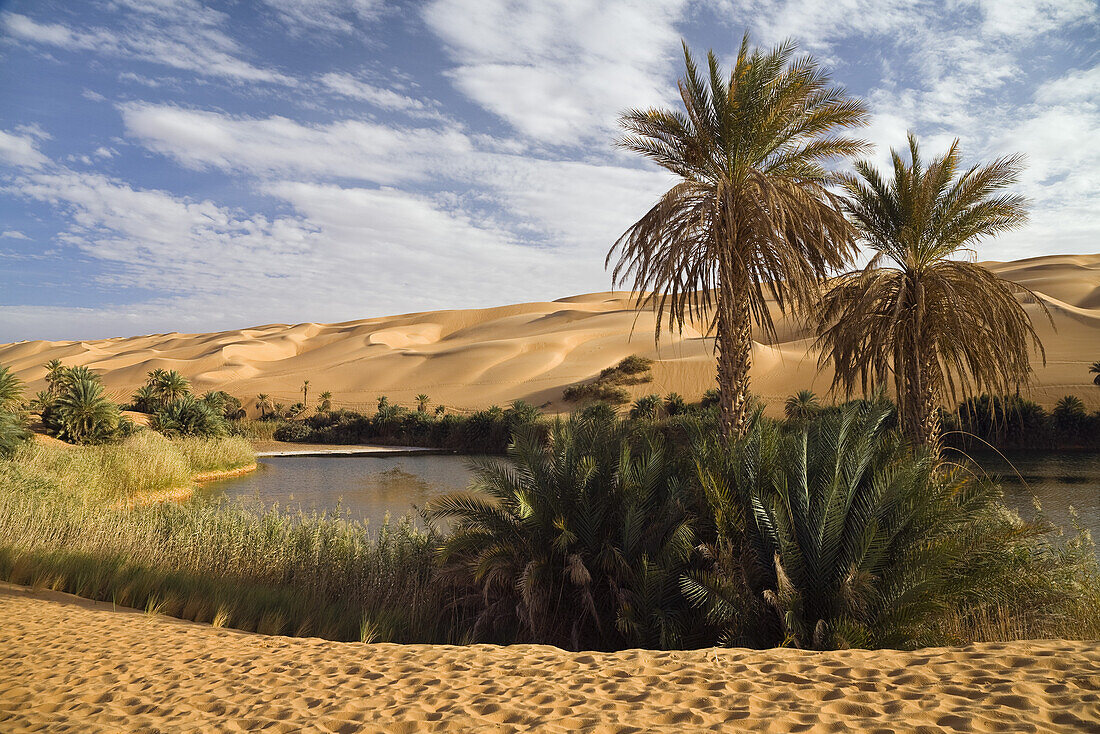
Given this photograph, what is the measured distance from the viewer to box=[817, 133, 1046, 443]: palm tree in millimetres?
9258

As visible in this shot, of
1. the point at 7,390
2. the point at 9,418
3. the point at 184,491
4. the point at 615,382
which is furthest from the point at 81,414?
the point at 615,382

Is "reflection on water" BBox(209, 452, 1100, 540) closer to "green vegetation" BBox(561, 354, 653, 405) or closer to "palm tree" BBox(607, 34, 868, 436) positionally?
"palm tree" BBox(607, 34, 868, 436)

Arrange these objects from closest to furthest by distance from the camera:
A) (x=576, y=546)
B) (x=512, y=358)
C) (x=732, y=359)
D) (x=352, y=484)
Answer: (x=576, y=546), (x=732, y=359), (x=352, y=484), (x=512, y=358)

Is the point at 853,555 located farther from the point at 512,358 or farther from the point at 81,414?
the point at 512,358

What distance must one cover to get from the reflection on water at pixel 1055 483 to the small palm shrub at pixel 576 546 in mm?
6930

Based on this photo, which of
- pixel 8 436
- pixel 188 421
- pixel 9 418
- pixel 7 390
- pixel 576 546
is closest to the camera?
pixel 576 546

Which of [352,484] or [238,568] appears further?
[352,484]

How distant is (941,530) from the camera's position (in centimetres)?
608

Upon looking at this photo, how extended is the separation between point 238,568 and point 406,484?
14179mm

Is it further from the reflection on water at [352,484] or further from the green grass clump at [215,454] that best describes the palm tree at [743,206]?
the green grass clump at [215,454]

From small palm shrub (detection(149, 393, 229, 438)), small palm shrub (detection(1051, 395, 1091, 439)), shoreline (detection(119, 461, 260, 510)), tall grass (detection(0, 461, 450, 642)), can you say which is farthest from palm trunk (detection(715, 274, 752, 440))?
small palm shrub (detection(149, 393, 229, 438))

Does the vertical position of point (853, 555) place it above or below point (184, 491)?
above

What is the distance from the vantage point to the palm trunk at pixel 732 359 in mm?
8531

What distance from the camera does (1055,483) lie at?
61.7 feet
